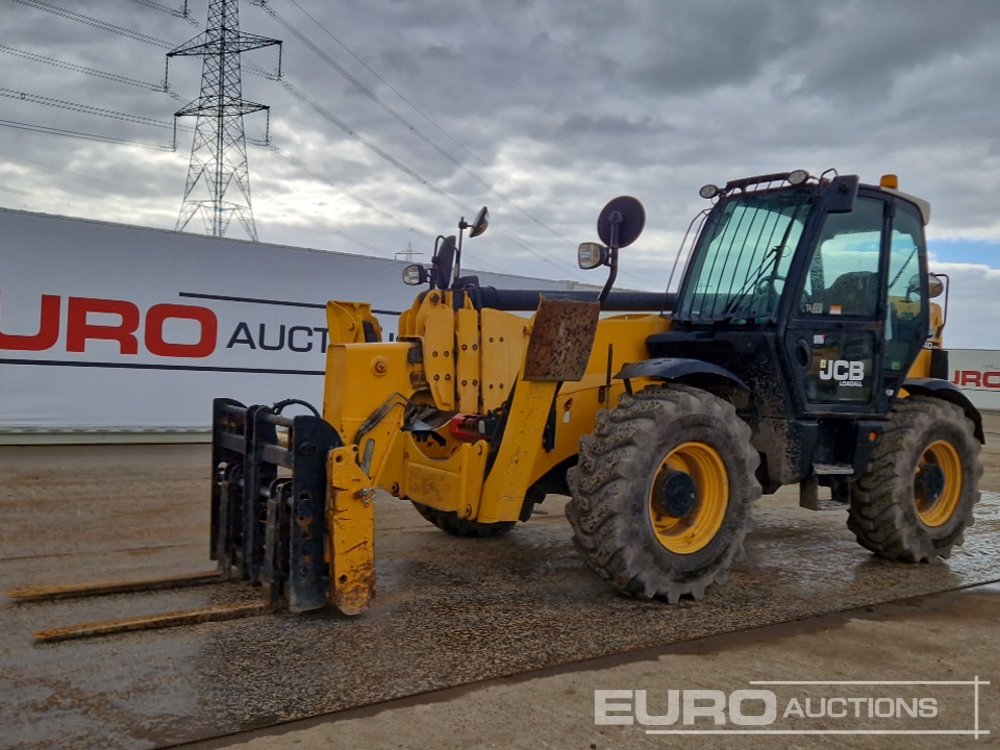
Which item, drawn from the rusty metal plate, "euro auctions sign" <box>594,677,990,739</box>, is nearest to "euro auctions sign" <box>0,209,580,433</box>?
the rusty metal plate

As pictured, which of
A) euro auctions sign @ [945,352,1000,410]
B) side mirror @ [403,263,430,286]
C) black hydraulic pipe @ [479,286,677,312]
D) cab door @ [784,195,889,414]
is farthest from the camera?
euro auctions sign @ [945,352,1000,410]

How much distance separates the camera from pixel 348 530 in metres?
4.29

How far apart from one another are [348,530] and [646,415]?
5.66ft

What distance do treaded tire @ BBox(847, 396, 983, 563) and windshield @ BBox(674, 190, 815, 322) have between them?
145 cm

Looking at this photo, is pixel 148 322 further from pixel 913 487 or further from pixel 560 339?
pixel 913 487

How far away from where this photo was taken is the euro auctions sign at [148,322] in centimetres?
1063

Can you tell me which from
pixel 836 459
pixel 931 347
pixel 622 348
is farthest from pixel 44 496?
pixel 931 347

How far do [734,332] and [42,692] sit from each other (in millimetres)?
4327

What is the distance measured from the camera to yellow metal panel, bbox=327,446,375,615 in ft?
14.0

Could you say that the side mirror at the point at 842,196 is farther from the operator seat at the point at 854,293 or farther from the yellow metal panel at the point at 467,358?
the yellow metal panel at the point at 467,358

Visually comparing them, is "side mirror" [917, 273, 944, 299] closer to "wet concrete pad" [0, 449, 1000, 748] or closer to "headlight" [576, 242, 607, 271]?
"wet concrete pad" [0, 449, 1000, 748]

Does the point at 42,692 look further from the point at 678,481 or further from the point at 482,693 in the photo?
the point at 678,481

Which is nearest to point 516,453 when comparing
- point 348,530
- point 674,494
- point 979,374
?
point 674,494

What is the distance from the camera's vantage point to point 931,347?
700cm
